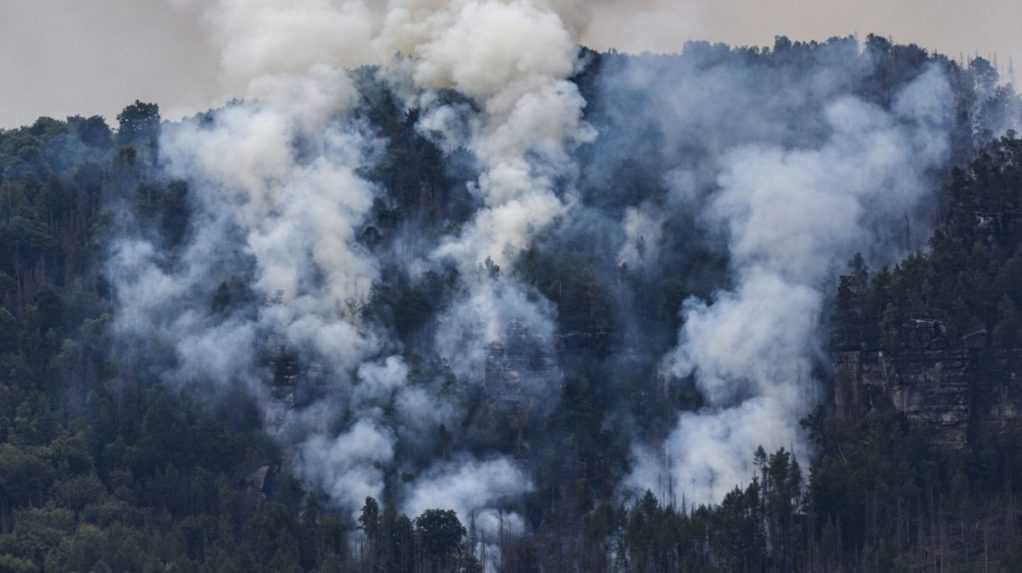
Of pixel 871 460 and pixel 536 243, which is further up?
pixel 536 243

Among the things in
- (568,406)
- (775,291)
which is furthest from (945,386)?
(568,406)

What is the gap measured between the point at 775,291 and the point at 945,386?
499 inches

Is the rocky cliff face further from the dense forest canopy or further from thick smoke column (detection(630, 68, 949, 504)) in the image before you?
thick smoke column (detection(630, 68, 949, 504))

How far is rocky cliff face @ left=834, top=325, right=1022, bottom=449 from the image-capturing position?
179500mm

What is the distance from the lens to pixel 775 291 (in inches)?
7485

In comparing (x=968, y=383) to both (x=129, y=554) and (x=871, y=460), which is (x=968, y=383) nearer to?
(x=871, y=460)

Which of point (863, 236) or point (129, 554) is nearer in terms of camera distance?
point (129, 554)

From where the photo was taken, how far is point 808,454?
18212 cm

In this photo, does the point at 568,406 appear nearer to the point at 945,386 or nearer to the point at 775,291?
the point at 775,291

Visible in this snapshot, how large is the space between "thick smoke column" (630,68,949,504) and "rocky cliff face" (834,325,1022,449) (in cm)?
376

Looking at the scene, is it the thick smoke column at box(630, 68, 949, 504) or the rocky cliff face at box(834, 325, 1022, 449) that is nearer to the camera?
the rocky cliff face at box(834, 325, 1022, 449)

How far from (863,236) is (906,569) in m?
31.1

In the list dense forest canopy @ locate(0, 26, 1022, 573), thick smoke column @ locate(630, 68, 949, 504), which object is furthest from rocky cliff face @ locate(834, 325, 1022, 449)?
thick smoke column @ locate(630, 68, 949, 504)

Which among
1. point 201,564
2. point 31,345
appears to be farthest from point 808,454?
point 31,345
